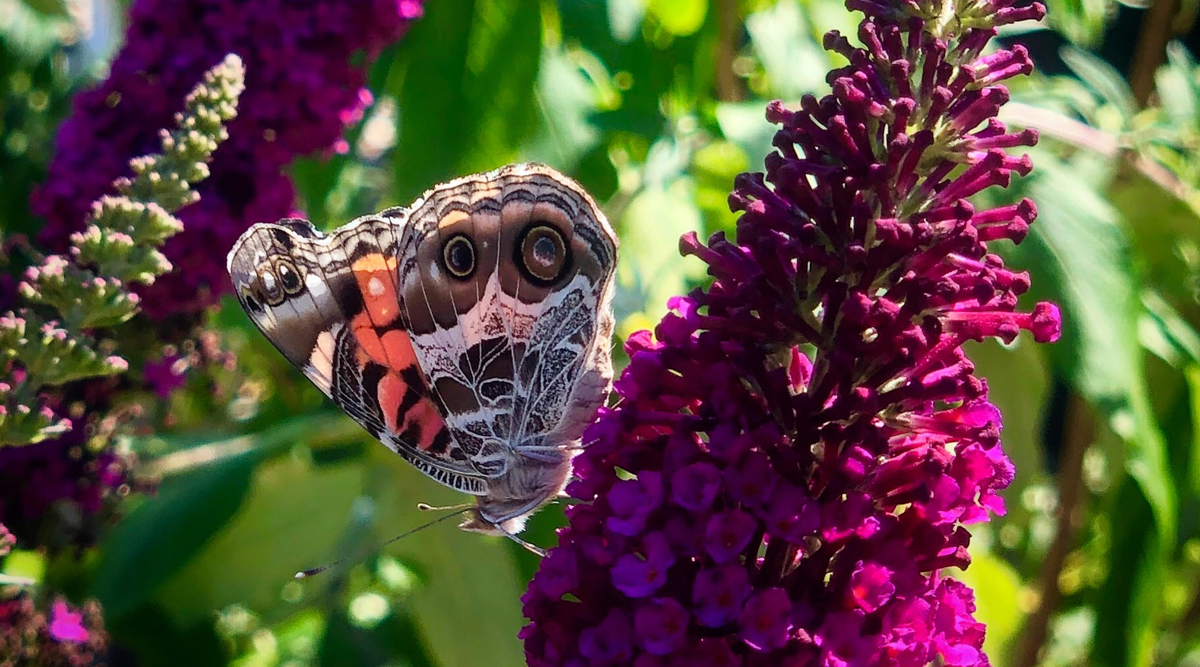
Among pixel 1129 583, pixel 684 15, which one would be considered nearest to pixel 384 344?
pixel 684 15

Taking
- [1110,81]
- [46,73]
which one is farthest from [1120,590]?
[46,73]

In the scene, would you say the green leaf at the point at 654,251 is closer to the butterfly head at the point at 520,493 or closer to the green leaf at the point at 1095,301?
the butterfly head at the point at 520,493

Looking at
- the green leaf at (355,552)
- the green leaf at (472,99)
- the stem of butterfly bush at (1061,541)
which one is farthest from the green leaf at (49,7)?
the stem of butterfly bush at (1061,541)

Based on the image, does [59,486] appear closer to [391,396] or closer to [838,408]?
[391,396]

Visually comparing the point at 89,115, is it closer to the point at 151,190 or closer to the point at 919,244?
the point at 151,190

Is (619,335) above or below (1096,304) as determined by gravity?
below

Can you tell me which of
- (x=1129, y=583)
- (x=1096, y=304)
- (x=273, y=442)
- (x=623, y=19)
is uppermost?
(x=623, y=19)

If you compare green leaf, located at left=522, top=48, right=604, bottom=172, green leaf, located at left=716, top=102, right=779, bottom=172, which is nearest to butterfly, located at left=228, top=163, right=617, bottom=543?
green leaf, located at left=716, top=102, right=779, bottom=172
